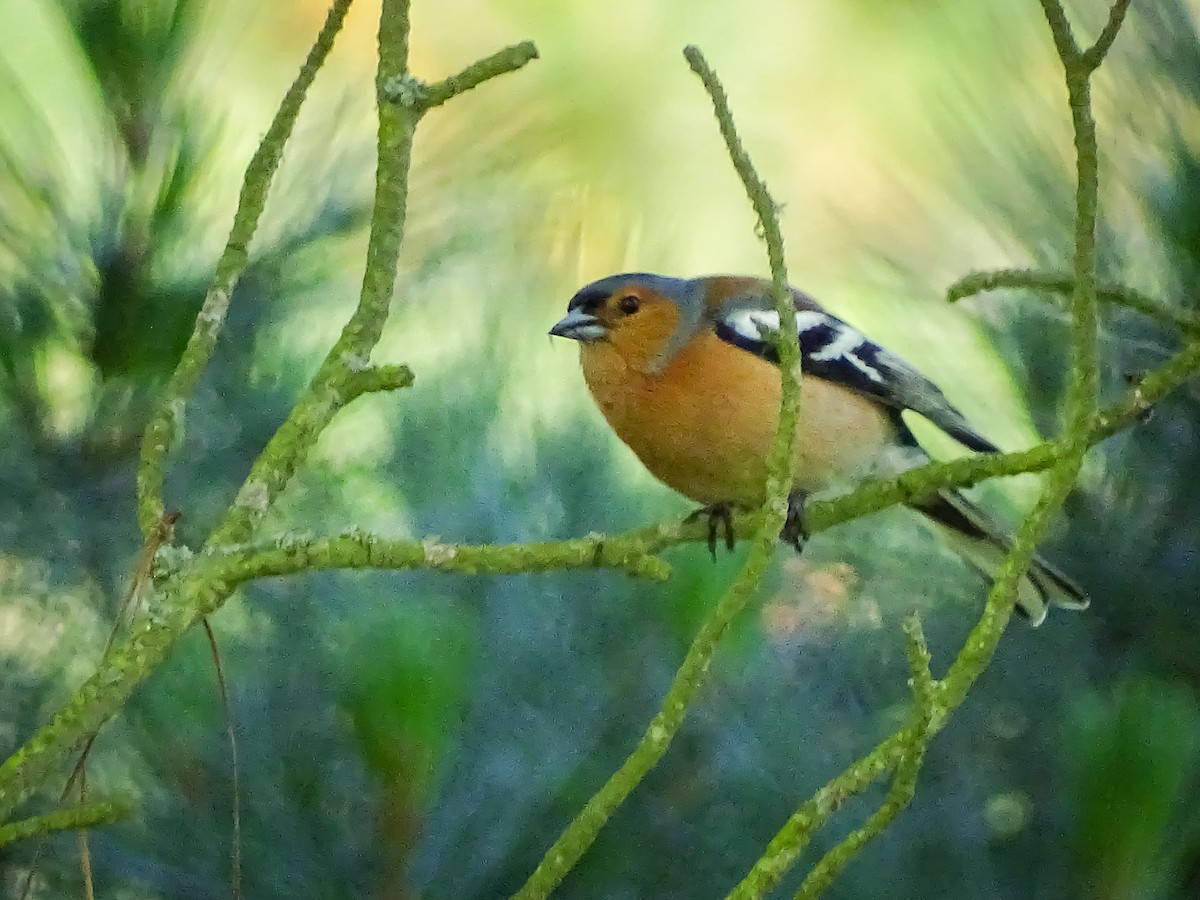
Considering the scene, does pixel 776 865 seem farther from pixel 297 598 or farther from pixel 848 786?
pixel 297 598

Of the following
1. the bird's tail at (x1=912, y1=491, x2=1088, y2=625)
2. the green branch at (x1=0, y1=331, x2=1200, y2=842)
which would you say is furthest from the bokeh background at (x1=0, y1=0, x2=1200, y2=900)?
the green branch at (x1=0, y1=331, x2=1200, y2=842)

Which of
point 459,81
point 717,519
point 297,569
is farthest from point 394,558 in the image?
point 717,519

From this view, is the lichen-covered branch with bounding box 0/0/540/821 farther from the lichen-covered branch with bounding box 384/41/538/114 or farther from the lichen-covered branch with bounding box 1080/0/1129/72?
the lichen-covered branch with bounding box 1080/0/1129/72

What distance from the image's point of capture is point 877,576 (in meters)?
0.63

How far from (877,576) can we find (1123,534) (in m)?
0.13

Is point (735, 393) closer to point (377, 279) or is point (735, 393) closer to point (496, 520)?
point (496, 520)

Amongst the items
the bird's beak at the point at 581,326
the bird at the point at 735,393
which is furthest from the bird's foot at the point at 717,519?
the bird's beak at the point at 581,326

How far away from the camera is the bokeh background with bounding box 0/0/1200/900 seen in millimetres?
529

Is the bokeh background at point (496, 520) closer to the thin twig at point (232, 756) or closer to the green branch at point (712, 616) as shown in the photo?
the thin twig at point (232, 756)

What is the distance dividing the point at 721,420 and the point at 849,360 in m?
0.09

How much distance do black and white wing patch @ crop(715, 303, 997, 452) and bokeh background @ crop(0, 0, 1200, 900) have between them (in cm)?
2

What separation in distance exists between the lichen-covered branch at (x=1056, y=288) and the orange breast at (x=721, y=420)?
0.84ft

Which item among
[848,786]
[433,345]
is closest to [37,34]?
[433,345]

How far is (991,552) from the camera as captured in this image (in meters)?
0.59
